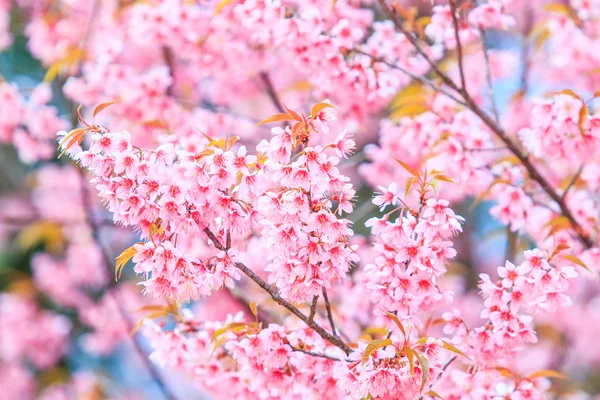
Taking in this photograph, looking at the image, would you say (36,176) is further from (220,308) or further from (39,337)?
(220,308)

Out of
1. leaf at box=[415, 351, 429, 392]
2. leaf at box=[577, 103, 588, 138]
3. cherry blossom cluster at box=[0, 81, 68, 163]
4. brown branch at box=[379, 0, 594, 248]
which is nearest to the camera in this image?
leaf at box=[415, 351, 429, 392]

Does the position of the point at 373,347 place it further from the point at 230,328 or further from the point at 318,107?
the point at 318,107

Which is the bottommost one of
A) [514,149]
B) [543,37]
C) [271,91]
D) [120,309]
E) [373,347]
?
[120,309]

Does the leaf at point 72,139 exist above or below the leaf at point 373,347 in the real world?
below

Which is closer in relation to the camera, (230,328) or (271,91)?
(230,328)

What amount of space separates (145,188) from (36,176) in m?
3.51

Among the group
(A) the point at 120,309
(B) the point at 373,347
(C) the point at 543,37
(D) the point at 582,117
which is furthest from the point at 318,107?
(A) the point at 120,309

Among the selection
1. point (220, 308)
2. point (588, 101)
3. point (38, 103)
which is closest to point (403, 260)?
point (588, 101)

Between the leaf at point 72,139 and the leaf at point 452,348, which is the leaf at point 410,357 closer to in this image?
the leaf at point 452,348

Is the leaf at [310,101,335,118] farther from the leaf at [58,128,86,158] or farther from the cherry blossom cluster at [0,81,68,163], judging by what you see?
the cherry blossom cluster at [0,81,68,163]

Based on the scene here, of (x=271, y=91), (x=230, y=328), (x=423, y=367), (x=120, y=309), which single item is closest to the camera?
(x=423, y=367)

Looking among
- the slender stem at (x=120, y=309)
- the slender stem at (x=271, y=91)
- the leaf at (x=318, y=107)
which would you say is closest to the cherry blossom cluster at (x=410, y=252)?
the leaf at (x=318, y=107)

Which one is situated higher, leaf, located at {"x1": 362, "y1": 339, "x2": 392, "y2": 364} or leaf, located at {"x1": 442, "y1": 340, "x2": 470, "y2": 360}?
leaf, located at {"x1": 442, "y1": 340, "x2": 470, "y2": 360}

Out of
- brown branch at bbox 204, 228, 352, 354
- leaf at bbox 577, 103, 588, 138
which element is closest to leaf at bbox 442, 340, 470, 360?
brown branch at bbox 204, 228, 352, 354
